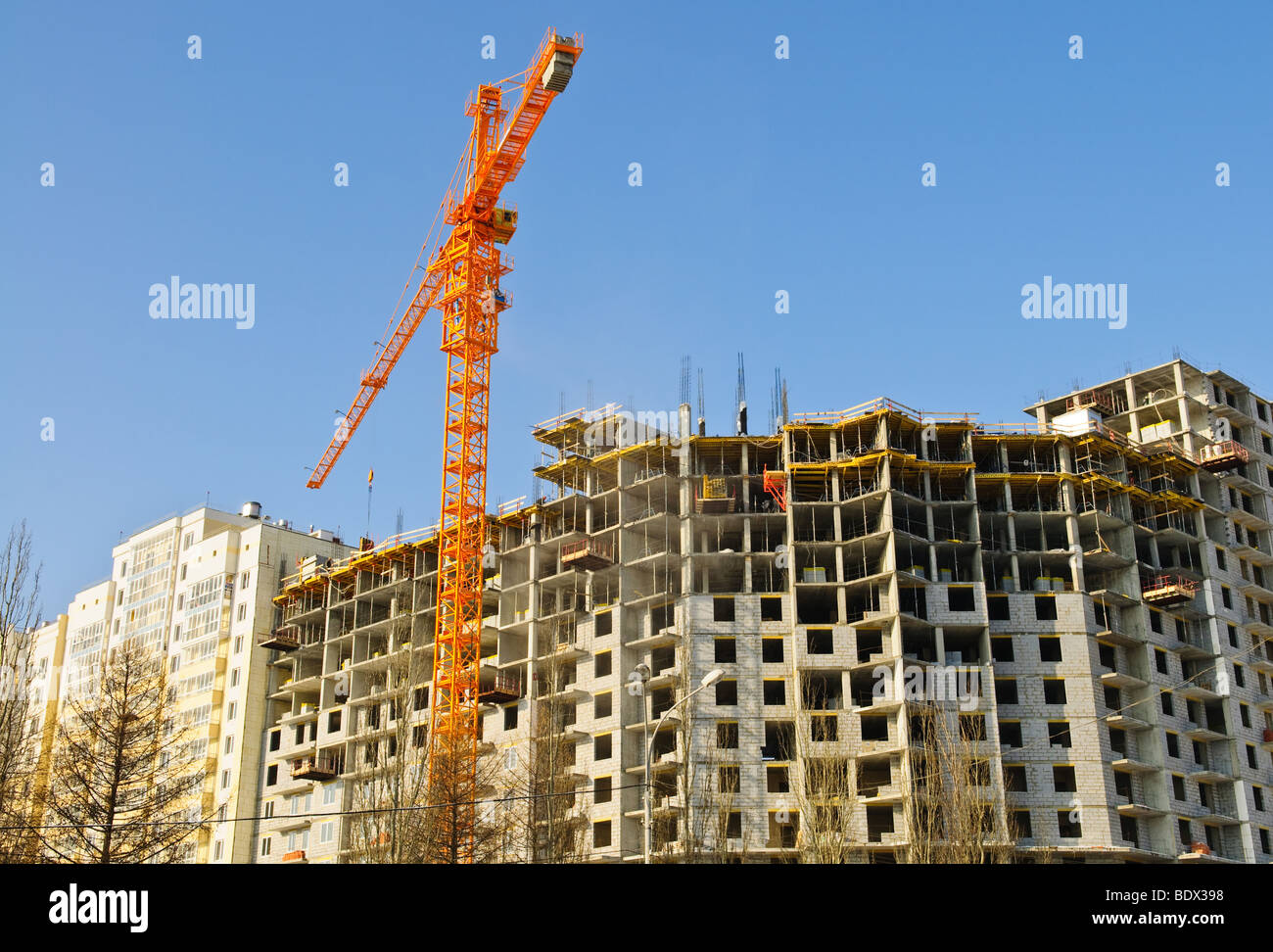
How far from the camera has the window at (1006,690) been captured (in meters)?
79.2

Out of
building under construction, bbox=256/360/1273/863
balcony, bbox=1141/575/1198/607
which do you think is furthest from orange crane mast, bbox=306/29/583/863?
balcony, bbox=1141/575/1198/607

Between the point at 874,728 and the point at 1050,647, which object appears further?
the point at 1050,647

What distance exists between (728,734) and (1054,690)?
20.1 m

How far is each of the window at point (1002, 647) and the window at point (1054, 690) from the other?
2617 millimetres

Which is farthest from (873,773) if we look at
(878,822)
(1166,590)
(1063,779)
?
(1166,590)

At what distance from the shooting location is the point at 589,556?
274ft

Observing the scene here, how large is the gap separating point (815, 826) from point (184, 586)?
2715 inches

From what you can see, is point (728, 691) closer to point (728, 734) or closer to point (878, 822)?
point (728, 734)

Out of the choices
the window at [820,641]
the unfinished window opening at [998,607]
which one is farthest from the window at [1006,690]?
the window at [820,641]

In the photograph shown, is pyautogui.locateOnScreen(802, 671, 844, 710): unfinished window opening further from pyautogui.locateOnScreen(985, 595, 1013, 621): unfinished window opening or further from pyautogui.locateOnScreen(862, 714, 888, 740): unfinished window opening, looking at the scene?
pyautogui.locateOnScreen(985, 595, 1013, 621): unfinished window opening

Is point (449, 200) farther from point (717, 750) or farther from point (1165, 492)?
point (1165, 492)

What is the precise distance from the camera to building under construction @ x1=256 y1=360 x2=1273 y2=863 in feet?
241
